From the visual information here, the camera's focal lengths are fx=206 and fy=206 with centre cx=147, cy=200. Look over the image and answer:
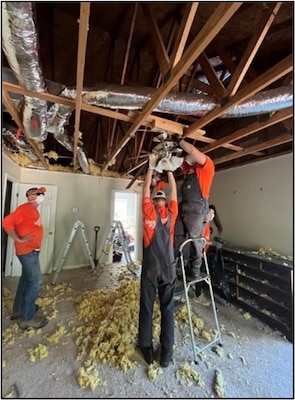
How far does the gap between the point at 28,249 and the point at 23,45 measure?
2.15m

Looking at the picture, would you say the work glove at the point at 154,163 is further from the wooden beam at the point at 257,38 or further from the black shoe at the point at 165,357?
the black shoe at the point at 165,357

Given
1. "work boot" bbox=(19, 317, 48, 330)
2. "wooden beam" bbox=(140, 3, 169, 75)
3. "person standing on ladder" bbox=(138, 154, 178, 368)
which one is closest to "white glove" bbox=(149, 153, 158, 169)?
"person standing on ladder" bbox=(138, 154, 178, 368)

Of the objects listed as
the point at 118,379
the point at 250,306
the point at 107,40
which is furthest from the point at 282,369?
the point at 107,40

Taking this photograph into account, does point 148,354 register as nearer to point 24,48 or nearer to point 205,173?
point 205,173

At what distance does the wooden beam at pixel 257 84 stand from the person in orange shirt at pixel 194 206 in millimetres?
461

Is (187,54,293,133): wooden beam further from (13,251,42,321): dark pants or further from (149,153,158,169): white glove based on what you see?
(13,251,42,321): dark pants

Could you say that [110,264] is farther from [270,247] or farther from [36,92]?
[36,92]

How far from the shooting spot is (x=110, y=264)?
5457 millimetres

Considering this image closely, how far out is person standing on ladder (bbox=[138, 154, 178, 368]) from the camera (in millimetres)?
1978

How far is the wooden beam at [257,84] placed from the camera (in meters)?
1.49

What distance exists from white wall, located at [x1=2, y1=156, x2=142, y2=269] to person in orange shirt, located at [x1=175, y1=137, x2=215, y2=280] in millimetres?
3358

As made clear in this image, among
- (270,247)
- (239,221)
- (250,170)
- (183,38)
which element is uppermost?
(183,38)

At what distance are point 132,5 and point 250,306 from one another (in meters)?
4.09

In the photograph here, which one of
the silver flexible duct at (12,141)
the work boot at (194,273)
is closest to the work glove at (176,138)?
the work boot at (194,273)
